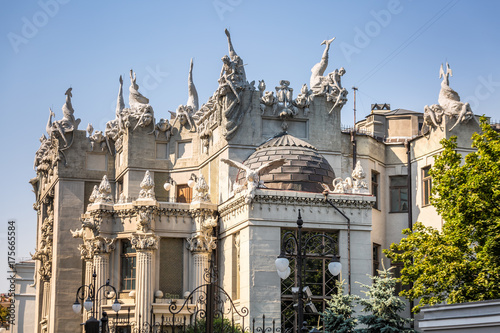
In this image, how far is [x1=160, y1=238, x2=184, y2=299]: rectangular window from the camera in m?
45.1

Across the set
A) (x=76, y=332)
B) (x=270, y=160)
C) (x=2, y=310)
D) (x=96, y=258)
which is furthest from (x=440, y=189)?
(x=2, y=310)

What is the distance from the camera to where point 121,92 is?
57.5m

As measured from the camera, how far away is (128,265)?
46.0 meters

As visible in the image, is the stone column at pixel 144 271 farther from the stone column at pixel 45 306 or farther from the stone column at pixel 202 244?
the stone column at pixel 45 306

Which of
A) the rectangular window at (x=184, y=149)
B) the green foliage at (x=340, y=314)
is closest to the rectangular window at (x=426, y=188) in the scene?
the green foliage at (x=340, y=314)

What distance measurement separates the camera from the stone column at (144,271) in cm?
4331

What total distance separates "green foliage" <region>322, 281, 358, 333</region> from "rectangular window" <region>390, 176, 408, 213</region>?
10.7 m

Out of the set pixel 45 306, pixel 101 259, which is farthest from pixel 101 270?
pixel 45 306

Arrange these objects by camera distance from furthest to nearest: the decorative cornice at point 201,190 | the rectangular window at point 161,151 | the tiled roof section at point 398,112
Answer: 1. the rectangular window at point 161,151
2. the tiled roof section at point 398,112
3. the decorative cornice at point 201,190

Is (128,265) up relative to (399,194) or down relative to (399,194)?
down

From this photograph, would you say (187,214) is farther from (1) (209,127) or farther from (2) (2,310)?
(2) (2,310)

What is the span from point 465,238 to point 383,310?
4212 mm

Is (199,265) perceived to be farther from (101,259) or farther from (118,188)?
(118,188)

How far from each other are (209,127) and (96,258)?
9113 millimetres
